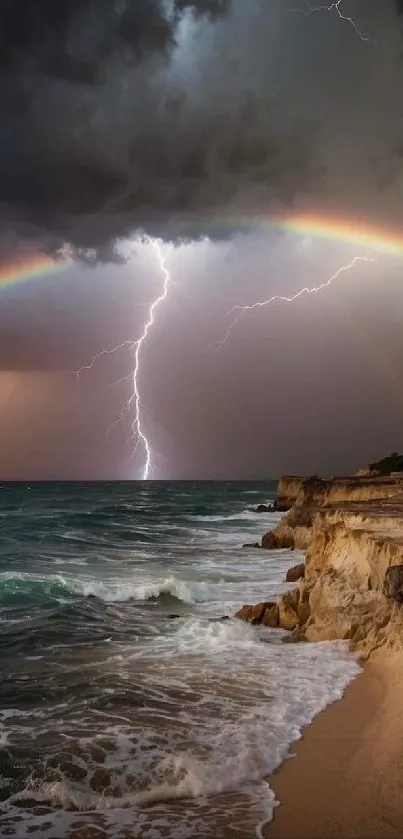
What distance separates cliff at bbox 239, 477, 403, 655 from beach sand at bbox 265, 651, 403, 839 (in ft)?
5.81

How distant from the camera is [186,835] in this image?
6.04 metres

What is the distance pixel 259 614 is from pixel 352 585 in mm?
3539

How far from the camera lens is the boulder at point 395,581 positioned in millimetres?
11211

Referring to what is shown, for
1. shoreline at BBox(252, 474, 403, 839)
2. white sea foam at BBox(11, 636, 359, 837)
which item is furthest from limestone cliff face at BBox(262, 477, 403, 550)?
white sea foam at BBox(11, 636, 359, 837)

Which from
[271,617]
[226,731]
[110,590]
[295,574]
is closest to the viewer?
[226,731]

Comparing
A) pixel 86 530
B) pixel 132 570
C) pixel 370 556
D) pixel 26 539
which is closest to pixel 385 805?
pixel 370 556

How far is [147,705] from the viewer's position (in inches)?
404

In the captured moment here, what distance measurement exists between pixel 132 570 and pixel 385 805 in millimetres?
23041

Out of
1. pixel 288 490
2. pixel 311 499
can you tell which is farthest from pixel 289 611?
pixel 288 490

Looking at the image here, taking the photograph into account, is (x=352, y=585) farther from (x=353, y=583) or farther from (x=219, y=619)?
(x=219, y=619)

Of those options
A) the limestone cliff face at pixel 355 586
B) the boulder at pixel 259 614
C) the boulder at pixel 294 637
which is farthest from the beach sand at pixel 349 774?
the boulder at pixel 259 614

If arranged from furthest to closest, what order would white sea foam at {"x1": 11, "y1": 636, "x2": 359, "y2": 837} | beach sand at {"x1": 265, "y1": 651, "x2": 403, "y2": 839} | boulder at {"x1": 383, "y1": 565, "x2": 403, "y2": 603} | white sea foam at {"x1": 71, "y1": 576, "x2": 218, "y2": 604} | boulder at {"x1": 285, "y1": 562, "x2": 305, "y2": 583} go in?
boulder at {"x1": 285, "y1": 562, "x2": 305, "y2": 583}, white sea foam at {"x1": 71, "y1": 576, "x2": 218, "y2": 604}, boulder at {"x1": 383, "y1": 565, "x2": 403, "y2": 603}, white sea foam at {"x1": 11, "y1": 636, "x2": 359, "y2": 837}, beach sand at {"x1": 265, "y1": 651, "x2": 403, "y2": 839}

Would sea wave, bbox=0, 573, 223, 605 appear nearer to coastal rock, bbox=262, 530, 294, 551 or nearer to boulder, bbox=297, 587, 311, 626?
boulder, bbox=297, 587, 311, 626

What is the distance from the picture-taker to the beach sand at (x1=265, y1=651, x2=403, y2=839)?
19.5 feet
